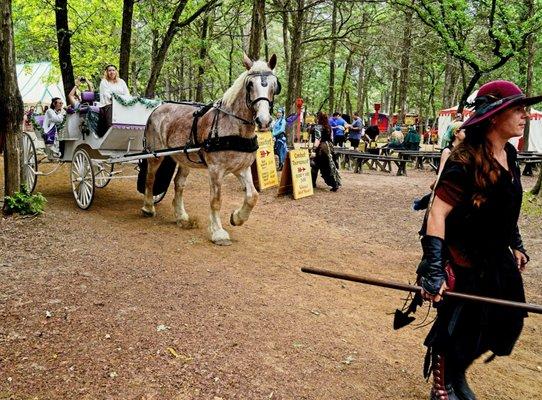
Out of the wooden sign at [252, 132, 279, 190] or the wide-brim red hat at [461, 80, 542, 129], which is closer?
the wide-brim red hat at [461, 80, 542, 129]

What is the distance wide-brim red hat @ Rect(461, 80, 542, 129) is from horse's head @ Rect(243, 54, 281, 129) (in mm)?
3334

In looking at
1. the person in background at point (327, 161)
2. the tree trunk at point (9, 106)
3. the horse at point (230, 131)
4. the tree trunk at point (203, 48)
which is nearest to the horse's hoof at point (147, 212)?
the horse at point (230, 131)

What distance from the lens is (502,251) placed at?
9.22 ft

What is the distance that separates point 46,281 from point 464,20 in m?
15.9

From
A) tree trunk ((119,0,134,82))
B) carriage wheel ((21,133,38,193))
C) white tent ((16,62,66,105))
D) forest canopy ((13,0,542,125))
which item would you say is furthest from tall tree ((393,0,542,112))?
white tent ((16,62,66,105))

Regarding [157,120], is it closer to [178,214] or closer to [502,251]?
[178,214]

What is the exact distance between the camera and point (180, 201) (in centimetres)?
785

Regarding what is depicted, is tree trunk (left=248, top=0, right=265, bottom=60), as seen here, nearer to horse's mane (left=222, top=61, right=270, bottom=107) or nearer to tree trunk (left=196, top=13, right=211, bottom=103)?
horse's mane (left=222, top=61, right=270, bottom=107)

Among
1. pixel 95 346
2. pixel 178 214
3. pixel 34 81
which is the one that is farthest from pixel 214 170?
pixel 34 81

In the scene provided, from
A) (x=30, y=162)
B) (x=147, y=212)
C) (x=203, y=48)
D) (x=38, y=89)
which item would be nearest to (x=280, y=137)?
(x=147, y=212)

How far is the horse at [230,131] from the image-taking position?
6094 millimetres

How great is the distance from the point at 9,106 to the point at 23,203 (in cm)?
139

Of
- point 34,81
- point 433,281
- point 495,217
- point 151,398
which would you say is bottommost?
point 151,398

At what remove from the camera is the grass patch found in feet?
30.5
